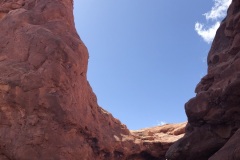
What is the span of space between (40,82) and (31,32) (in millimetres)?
4437

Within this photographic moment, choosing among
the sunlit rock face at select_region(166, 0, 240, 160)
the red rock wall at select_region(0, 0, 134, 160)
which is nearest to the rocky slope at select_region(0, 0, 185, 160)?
the red rock wall at select_region(0, 0, 134, 160)

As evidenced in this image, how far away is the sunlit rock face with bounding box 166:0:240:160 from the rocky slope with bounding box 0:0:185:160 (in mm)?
7091

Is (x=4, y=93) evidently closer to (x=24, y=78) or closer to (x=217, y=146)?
(x=24, y=78)

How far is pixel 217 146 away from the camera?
1173cm

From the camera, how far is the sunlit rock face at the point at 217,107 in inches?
455

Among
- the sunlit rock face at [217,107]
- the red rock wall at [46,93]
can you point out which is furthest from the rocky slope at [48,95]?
the sunlit rock face at [217,107]

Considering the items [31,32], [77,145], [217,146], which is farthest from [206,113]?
[31,32]

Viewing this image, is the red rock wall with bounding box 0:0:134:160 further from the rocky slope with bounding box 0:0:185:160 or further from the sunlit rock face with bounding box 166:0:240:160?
the sunlit rock face with bounding box 166:0:240:160

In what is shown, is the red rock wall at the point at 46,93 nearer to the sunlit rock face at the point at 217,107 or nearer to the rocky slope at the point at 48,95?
the rocky slope at the point at 48,95

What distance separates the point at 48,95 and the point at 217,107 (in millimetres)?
9754

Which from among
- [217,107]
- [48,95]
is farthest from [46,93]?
[217,107]

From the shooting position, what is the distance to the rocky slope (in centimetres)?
1664

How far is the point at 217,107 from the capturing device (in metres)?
12.2

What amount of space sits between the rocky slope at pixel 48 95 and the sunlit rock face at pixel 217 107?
7091mm
